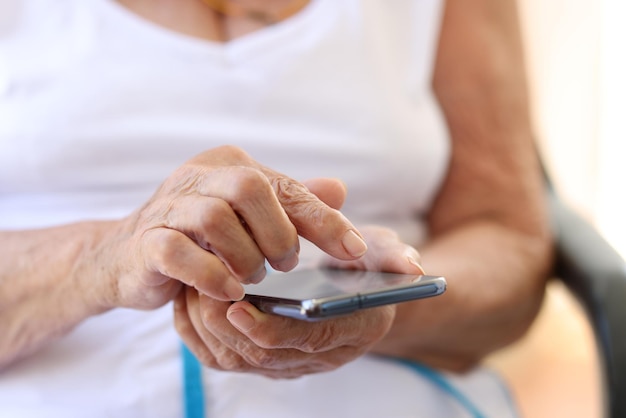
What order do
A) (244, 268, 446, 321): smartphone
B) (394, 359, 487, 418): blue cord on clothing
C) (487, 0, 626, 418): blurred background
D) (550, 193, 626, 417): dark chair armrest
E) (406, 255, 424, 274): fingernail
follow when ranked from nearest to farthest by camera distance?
(244, 268, 446, 321): smartphone
(406, 255, 424, 274): fingernail
(550, 193, 626, 417): dark chair armrest
(394, 359, 487, 418): blue cord on clothing
(487, 0, 626, 418): blurred background

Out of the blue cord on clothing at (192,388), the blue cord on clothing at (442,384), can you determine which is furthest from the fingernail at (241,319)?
the blue cord on clothing at (442,384)

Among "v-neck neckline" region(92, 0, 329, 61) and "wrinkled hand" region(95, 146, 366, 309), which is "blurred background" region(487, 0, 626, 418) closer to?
"v-neck neckline" region(92, 0, 329, 61)

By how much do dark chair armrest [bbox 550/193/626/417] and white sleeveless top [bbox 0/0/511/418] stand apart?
0.16 m

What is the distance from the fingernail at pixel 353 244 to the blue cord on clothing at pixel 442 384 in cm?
33

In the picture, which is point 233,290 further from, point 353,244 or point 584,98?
point 584,98

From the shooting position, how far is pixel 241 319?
0.46 meters

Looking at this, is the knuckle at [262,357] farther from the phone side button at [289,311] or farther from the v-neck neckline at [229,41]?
the v-neck neckline at [229,41]

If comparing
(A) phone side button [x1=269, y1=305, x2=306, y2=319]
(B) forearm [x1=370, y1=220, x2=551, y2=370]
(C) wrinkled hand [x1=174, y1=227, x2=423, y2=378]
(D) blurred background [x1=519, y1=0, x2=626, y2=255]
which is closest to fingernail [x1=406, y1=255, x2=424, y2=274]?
(C) wrinkled hand [x1=174, y1=227, x2=423, y2=378]

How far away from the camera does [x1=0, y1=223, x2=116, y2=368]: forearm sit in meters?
0.59

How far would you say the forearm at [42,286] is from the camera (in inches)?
23.2

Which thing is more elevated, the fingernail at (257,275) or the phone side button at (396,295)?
the phone side button at (396,295)

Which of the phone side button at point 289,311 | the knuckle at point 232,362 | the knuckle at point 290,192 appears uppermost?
the knuckle at point 290,192

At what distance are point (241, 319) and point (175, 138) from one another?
13.3 inches

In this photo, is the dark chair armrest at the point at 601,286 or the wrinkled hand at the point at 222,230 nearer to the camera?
the wrinkled hand at the point at 222,230
